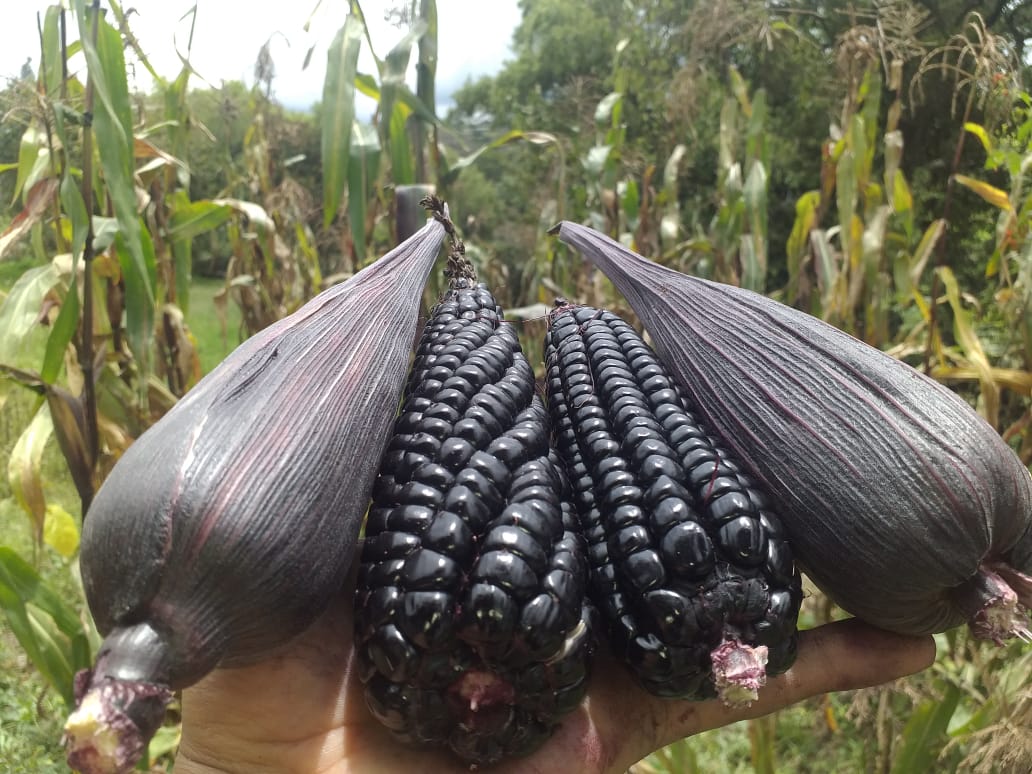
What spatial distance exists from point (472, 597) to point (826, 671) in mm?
672

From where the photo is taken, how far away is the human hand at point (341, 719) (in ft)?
3.07

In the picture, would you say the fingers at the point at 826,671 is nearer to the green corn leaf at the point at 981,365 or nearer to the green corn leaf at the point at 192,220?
the green corn leaf at the point at 981,365

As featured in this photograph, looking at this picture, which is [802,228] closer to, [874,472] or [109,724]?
[874,472]

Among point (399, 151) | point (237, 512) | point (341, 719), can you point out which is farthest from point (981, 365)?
Answer: point (237, 512)

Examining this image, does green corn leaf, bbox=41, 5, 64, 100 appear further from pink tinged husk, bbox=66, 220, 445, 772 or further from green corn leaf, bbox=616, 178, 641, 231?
green corn leaf, bbox=616, 178, 641, 231

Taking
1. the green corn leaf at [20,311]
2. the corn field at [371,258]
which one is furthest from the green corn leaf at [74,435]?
the green corn leaf at [20,311]

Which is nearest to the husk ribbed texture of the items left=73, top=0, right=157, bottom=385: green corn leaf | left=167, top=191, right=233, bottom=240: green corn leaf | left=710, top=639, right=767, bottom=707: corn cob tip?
left=710, top=639, right=767, bottom=707: corn cob tip

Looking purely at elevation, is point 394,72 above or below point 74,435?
above

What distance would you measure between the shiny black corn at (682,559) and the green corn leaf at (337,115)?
1182 mm

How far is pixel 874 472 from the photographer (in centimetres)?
93

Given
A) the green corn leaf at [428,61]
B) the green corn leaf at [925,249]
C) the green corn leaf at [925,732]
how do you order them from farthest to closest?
the green corn leaf at [925,249] → the green corn leaf at [428,61] → the green corn leaf at [925,732]

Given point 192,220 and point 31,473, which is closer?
point 31,473

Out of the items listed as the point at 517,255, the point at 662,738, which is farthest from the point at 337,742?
the point at 517,255

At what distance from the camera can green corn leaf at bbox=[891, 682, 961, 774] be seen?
1.76 meters
